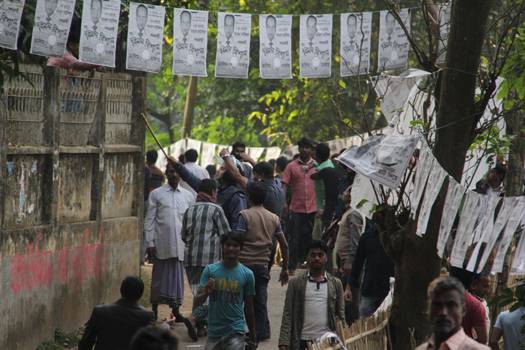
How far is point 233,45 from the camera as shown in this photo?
1336 centimetres

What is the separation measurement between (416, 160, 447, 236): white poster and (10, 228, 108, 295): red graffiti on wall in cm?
441

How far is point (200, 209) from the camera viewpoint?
41.7ft

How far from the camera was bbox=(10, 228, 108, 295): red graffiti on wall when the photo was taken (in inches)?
461

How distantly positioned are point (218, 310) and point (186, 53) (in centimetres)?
405

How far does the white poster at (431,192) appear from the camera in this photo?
8.74 metres

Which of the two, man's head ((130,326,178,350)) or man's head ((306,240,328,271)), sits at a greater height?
man's head ((130,326,178,350))

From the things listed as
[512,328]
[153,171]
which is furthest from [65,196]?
[153,171]

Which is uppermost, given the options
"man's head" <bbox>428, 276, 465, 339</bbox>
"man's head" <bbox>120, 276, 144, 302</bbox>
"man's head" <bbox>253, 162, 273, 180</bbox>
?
"man's head" <bbox>253, 162, 273, 180</bbox>

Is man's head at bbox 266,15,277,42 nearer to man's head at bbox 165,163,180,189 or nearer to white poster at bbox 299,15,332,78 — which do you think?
white poster at bbox 299,15,332,78

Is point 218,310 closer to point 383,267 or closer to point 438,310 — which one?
point 383,267

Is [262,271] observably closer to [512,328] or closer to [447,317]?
[512,328]

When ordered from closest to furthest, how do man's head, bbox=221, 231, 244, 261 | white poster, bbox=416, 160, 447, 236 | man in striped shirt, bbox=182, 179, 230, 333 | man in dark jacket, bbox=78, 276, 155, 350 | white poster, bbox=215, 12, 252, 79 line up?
man in dark jacket, bbox=78, 276, 155, 350 → white poster, bbox=416, 160, 447, 236 → man's head, bbox=221, 231, 244, 261 → man in striped shirt, bbox=182, 179, 230, 333 → white poster, bbox=215, 12, 252, 79

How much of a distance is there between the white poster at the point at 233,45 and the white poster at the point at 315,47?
67 centimetres

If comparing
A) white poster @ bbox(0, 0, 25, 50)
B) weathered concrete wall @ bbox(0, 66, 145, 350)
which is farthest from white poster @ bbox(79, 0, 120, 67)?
white poster @ bbox(0, 0, 25, 50)
